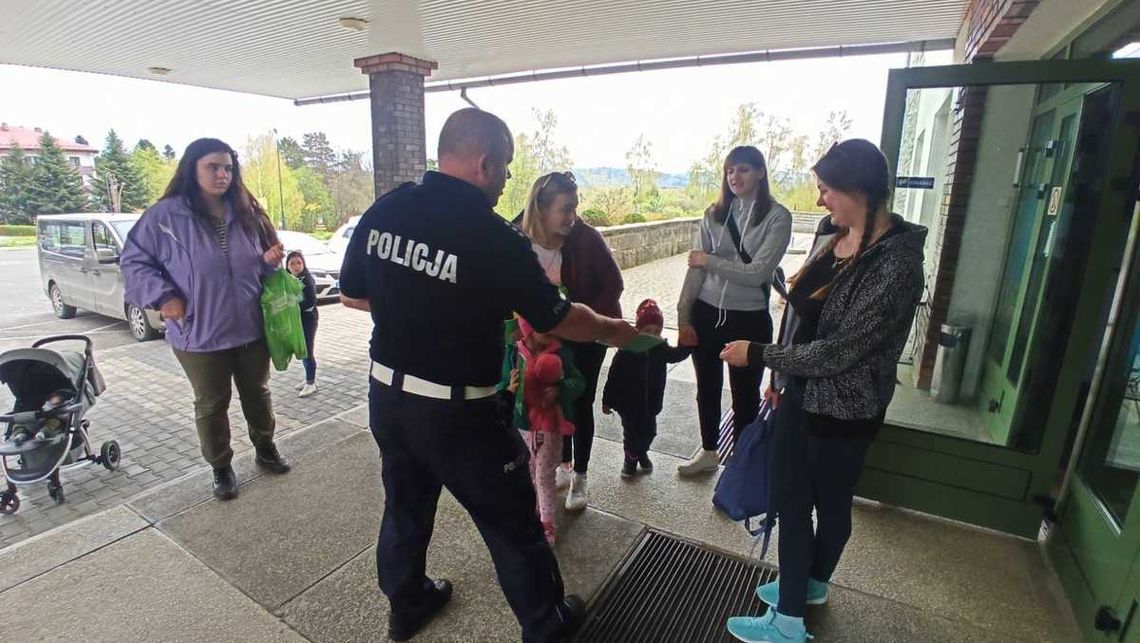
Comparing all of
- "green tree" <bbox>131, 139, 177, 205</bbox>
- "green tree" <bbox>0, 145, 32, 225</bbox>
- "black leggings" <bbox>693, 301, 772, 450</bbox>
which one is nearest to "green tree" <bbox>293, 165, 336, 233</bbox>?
"green tree" <bbox>131, 139, 177, 205</bbox>

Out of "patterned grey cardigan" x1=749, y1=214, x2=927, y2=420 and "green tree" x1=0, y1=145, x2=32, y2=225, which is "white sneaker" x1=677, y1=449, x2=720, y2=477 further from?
"green tree" x1=0, y1=145, x2=32, y2=225

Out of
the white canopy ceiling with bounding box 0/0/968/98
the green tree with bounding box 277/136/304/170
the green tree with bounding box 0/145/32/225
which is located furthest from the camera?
the green tree with bounding box 0/145/32/225

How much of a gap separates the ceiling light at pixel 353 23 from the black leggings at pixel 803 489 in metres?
5.49

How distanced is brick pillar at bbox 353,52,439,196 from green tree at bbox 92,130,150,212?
38536 millimetres

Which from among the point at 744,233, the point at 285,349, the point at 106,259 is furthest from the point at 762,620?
the point at 106,259

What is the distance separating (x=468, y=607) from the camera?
2.34 m

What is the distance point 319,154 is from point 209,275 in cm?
3860

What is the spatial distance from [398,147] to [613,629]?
6.74 m

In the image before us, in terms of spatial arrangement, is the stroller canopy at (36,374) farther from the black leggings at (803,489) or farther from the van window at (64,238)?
the van window at (64,238)

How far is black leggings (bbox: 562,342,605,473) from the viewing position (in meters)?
2.87

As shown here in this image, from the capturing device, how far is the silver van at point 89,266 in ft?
23.7

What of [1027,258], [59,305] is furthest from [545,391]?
[59,305]

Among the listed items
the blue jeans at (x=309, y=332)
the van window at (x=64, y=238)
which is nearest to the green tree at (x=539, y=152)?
the van window at (x=64, y=238)

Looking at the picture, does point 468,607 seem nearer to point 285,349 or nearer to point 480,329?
point 480,329
